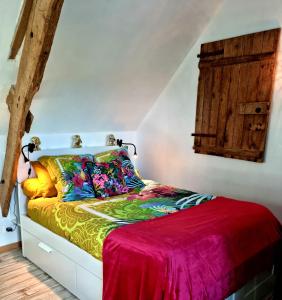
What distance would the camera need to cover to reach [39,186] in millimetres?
2422

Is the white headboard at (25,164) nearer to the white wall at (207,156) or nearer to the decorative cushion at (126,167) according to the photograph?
the decorative cushion at (126,167)

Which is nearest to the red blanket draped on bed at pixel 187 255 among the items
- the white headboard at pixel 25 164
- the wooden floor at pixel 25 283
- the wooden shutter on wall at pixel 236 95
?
the wooden floor at pixel 25 283

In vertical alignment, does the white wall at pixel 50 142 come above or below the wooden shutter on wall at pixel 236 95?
below

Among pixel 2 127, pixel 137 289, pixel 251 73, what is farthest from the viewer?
pixel 251 73

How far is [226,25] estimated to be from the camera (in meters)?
2.73

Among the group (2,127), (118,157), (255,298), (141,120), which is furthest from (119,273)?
(141,120)

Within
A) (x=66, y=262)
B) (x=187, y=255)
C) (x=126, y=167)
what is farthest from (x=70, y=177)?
(x=187, y=255)

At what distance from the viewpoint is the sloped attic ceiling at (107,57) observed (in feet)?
6.60

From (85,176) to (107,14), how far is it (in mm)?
1377

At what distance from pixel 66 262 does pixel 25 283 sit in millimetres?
458

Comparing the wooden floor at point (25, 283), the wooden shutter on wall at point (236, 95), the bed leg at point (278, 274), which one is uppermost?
the wooden shutter on wall at point (236, 95)

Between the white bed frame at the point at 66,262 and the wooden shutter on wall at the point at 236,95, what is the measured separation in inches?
48.6

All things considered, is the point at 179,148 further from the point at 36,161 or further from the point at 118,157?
the point at 36,161

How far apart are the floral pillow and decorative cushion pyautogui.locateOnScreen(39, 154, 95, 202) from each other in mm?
61
